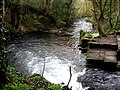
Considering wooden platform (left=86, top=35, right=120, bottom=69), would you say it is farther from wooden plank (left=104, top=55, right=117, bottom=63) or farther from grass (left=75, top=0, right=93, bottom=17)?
grass (left=75, top=0, right=93, bottom=17)

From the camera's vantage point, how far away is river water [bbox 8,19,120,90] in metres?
15.2

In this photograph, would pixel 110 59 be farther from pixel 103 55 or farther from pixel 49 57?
pixel 49 57

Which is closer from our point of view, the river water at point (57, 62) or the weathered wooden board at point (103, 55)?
the river water at point (57, 62)

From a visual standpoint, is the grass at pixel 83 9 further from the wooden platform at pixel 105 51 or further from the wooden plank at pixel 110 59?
the wooden plank at pixel 110 59

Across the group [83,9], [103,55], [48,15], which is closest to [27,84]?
[103,55]

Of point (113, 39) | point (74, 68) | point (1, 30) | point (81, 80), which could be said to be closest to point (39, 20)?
point (113, 39)

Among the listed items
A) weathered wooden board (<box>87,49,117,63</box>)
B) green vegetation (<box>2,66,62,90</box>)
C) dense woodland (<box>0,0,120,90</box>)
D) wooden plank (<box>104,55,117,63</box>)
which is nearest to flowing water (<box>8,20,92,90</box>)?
weathered wooden board (<box>87,49,117,63</box>)

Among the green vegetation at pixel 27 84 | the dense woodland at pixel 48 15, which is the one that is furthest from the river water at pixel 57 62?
the dense woodland at pixel 48 15

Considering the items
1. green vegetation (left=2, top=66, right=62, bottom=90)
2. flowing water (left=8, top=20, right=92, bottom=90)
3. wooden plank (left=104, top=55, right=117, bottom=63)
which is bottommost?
flowing water (left=8, top=20, right=92, bottom=90)

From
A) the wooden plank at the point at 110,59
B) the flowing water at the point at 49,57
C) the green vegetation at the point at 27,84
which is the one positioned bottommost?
the flowing water at the point at 49,57

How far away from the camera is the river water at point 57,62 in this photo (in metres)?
15.2

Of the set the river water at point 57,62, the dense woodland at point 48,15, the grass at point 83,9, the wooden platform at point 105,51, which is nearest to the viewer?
the river water at point 57,62

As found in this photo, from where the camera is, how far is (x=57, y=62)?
63.5 ft

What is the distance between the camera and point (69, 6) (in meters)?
43.0
